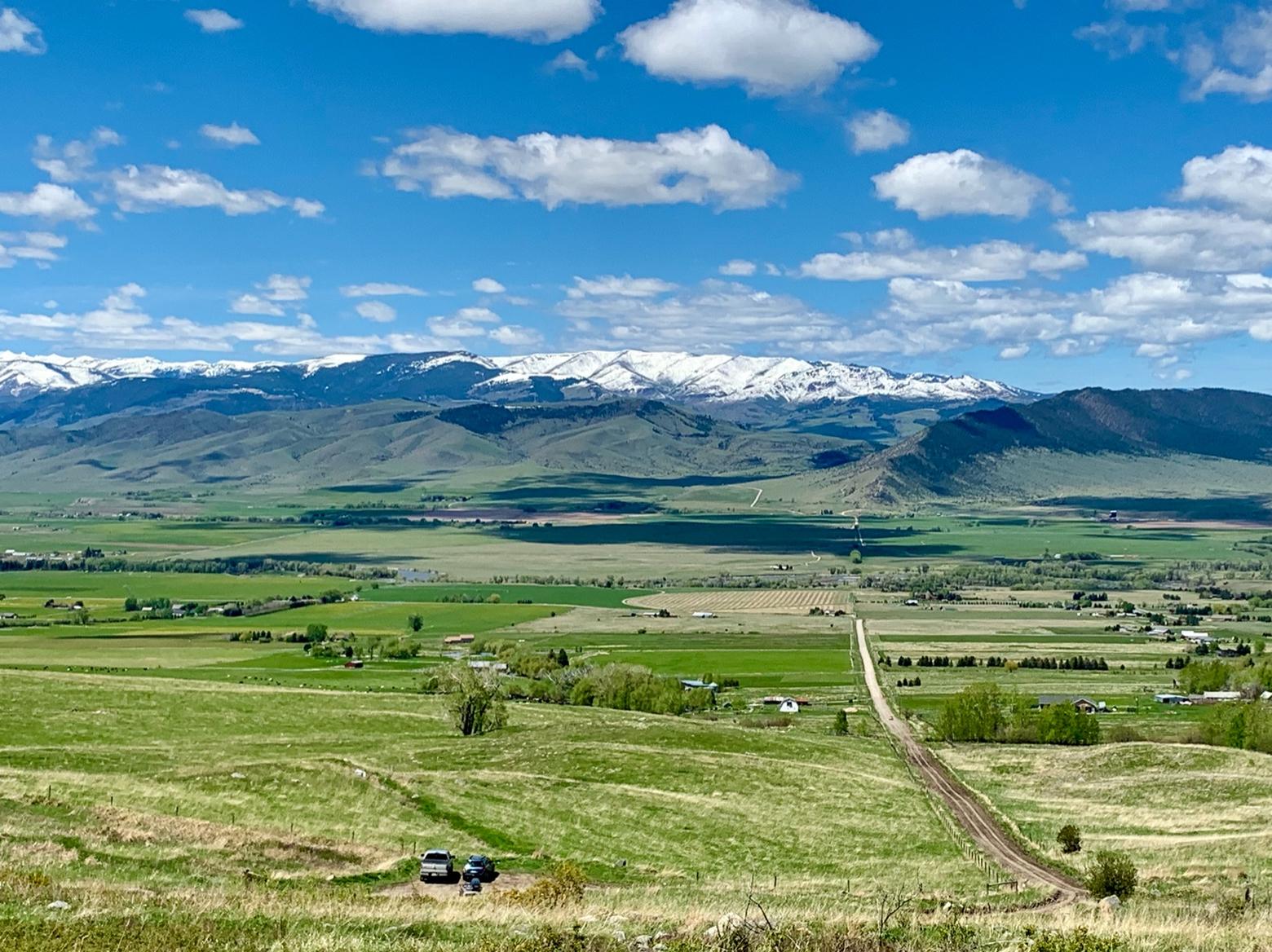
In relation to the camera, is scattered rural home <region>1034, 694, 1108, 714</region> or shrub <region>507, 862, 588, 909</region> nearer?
shrub <region>507, 862, 588, 909</region>

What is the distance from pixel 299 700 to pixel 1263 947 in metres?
85.2

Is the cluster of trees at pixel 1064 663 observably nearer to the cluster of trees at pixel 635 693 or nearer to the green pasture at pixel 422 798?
the cluster of trees at pixel 635 693

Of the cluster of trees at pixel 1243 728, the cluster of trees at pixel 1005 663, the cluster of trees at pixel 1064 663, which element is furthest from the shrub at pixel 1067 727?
the cluster of trees at pixel 1064 663

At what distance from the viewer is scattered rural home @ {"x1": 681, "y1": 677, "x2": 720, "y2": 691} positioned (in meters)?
130

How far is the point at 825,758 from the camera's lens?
77.4 metres

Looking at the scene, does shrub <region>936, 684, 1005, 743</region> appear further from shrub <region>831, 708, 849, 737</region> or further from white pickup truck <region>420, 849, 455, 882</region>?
white pickup truck <region>420, 849, 455, 882</region>

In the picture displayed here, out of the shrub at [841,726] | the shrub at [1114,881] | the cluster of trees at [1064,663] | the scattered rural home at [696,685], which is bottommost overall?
the cluster of trees at [1064,663]

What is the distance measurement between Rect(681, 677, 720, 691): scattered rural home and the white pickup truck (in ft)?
288

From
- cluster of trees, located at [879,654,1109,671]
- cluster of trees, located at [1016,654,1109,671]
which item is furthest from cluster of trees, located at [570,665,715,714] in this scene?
cluster of trees, located at [1016,654,1109,671]

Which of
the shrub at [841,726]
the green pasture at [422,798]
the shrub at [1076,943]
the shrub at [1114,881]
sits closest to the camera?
the shrub at [1076,943]

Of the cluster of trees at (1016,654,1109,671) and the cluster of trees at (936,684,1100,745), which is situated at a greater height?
the cluster of trees at (936,684,1100,745)

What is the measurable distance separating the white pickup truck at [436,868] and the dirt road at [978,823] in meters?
20.9

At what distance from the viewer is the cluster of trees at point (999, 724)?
3932 inches

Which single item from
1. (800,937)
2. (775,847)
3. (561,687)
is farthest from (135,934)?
(561,687)
